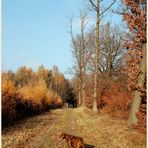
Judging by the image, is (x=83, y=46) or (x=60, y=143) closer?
(x=60, y=143)

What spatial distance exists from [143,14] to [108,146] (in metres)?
6.81

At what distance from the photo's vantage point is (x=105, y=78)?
150 ft

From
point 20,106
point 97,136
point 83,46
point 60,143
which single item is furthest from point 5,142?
point 83,46

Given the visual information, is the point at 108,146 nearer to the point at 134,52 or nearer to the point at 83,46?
the point at 134,52

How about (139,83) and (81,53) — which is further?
(81,53)

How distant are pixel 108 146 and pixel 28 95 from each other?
67.5 feet

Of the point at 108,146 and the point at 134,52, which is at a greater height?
the point at 134,52

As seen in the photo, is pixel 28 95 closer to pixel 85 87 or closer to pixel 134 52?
pixel 134 52

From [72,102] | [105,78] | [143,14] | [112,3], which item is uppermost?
[112,3]

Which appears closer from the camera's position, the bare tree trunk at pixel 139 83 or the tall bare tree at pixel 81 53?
the bare tree trunk at pixel 139 83

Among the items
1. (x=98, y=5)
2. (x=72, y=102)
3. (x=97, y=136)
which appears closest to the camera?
(x=97, y=136)

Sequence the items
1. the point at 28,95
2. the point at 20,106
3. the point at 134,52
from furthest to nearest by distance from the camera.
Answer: the point at 28,95 → the point at 20,106 → the point at 134,52

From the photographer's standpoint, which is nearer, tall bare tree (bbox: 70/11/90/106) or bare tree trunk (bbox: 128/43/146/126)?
bare tree trunk (bbox: 128/43/146/126)

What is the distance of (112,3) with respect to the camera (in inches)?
1320
